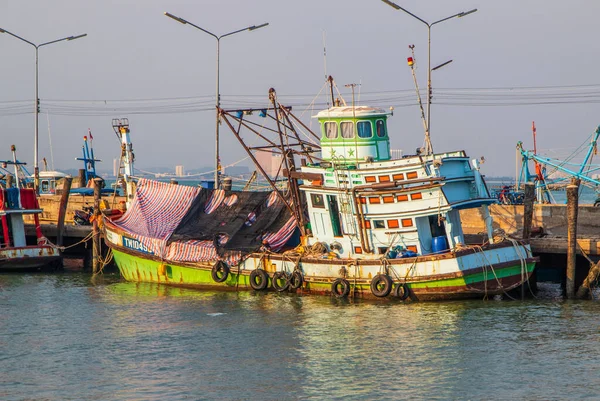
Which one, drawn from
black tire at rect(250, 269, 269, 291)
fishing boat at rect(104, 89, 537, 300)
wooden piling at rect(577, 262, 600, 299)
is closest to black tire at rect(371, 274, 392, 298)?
fishing boat at rect(104, 89, 537, 300)

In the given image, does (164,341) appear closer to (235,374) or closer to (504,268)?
(235,374)

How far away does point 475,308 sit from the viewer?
29984 millimetres

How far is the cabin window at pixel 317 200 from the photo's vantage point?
33181mm

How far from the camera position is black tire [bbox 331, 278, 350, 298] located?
3183cm

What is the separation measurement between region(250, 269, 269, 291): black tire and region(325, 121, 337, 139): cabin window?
579 centimetres

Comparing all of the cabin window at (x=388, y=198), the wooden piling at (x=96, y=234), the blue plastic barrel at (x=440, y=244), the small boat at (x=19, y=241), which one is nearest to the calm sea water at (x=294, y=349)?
the blue plastic barrel at (x=440, y=244)

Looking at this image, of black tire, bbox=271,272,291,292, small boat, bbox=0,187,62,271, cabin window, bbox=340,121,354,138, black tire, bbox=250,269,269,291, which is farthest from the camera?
small boat, bbox=0,187,62,271

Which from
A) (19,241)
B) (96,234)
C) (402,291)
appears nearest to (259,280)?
(402,291)

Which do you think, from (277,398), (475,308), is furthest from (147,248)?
(277,398)

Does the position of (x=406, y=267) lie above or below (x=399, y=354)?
above

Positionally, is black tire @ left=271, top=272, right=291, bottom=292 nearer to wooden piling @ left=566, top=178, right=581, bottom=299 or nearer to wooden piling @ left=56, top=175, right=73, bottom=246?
wooden piling @ left=566, top=178, right=581, bottom=299

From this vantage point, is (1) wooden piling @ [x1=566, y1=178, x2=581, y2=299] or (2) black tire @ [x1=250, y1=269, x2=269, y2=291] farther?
(2) black tire @ [x1=250, y1=269, x2=269, y2=291]

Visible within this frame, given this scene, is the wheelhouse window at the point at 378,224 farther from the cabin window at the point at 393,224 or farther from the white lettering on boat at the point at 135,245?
the white lettering on boat at the point at 135,245

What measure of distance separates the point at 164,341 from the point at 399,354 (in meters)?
7.26
